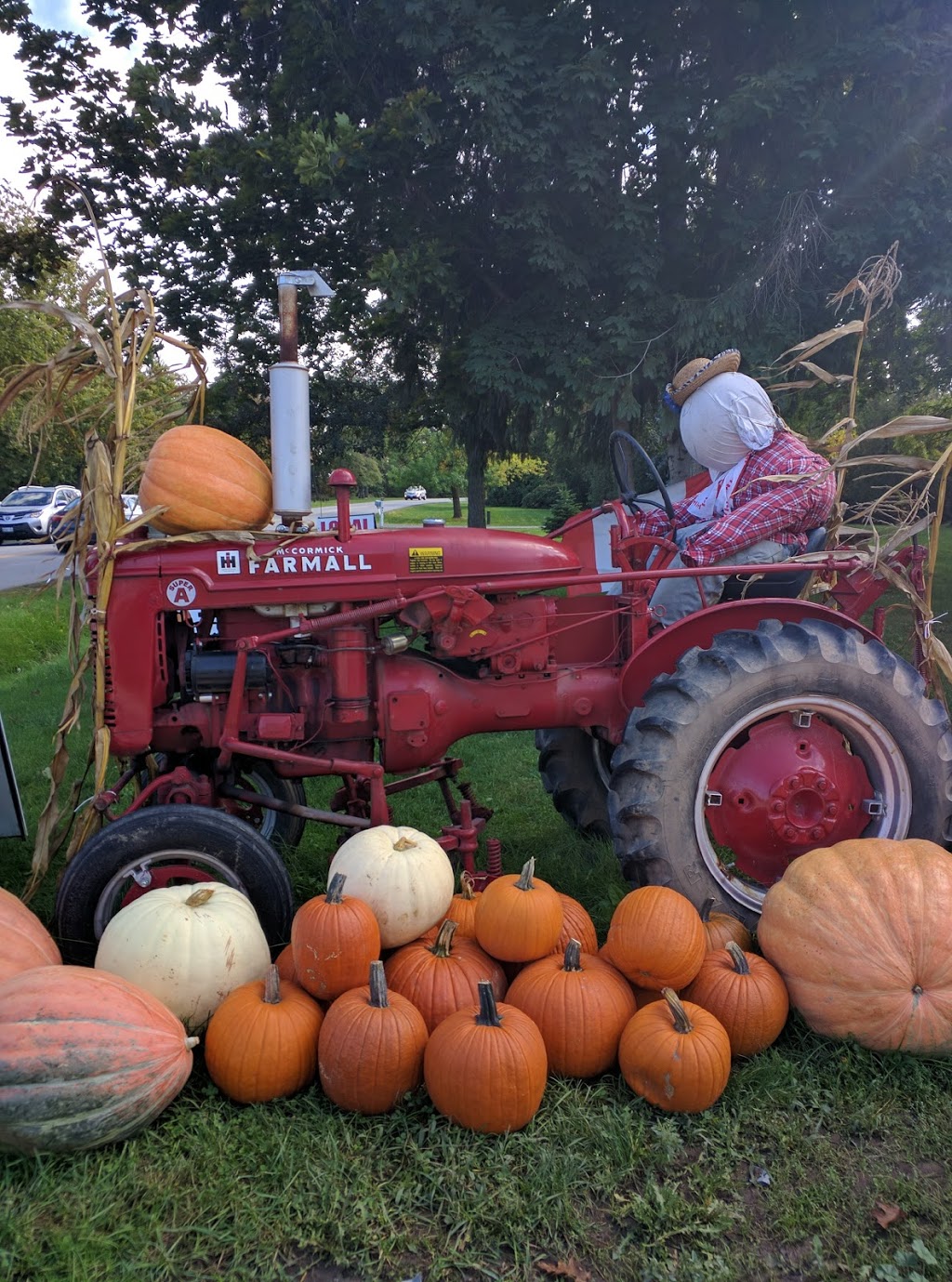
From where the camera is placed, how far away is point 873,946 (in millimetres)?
2596

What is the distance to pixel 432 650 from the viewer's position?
3.50m

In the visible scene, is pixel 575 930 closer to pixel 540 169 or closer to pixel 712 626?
pixel 712 626

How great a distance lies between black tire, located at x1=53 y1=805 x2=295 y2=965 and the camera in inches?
111

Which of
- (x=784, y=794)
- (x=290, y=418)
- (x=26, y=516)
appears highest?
(x=26, y=516)

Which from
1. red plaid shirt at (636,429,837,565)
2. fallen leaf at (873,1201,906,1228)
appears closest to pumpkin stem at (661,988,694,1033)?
fallen leaf at (873,1201,906,1228)

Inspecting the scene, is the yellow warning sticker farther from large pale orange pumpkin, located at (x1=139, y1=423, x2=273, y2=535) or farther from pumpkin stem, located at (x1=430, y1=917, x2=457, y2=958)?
pumpkin stem, located at (x1=430, y1=917, x2=457, y2=958)

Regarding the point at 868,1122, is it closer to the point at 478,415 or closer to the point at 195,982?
the point at 195,982

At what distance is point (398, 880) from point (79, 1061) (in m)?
0.99

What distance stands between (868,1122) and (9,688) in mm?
8370

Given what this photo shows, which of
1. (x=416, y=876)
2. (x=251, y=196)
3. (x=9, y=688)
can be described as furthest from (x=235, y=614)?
(x=251, y=196)

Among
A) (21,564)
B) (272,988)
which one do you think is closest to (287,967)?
(272,988)

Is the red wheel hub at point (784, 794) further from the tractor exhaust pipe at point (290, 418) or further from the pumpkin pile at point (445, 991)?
the tractor exhaust pipe at point (290, 418)

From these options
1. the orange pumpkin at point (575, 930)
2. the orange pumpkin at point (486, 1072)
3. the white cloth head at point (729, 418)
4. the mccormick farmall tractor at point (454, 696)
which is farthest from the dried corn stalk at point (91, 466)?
the white cloth head at point (729, 418)

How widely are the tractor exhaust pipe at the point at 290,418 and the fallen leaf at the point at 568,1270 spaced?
7.71ft
